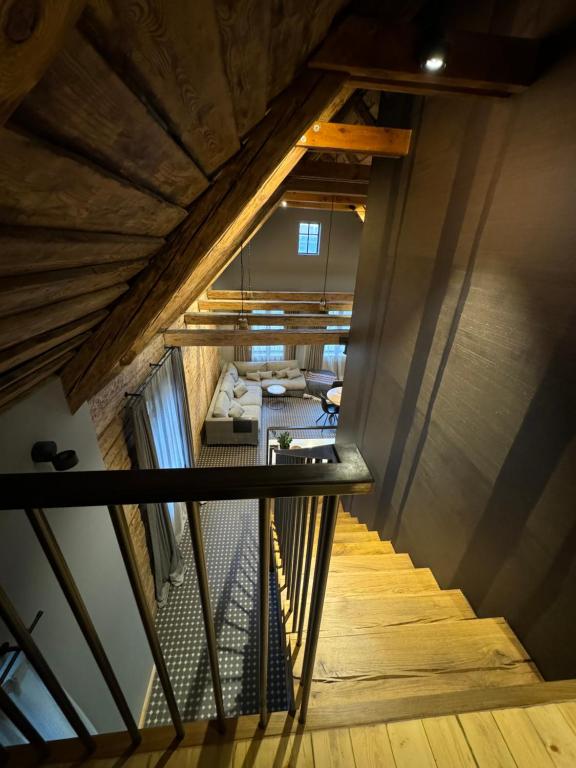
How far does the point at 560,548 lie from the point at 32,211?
1.85 meters

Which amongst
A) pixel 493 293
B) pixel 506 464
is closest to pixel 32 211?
pixel 493 293

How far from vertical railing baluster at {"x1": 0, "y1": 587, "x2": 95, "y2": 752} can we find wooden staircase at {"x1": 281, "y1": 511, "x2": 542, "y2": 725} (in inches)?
24.1

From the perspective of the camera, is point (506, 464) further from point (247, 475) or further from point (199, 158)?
point (199, 158)

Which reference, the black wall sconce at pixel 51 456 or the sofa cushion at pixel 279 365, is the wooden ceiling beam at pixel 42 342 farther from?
the sofa cushion at pixel 279 365

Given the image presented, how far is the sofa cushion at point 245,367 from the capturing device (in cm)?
873

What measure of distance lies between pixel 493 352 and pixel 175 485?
1473 millimetres

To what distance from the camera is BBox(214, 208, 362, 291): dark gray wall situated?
7.74m

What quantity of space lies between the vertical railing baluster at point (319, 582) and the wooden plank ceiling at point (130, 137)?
0.78 m

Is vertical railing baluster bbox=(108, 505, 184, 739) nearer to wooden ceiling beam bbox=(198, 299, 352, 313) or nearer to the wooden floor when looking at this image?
the wooden floor

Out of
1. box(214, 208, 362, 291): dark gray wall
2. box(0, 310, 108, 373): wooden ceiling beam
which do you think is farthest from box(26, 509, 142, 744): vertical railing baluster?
box(214, 208, 362, 291): dark gray wall

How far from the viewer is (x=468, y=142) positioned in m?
1.58

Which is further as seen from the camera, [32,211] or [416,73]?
[416,73]

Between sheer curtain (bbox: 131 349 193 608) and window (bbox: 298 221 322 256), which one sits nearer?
sheer curtain (bbox: 131 349 193 608)

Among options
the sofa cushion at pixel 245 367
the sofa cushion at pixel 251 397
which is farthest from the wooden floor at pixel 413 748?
the sofa cushion at pixel 245 367
